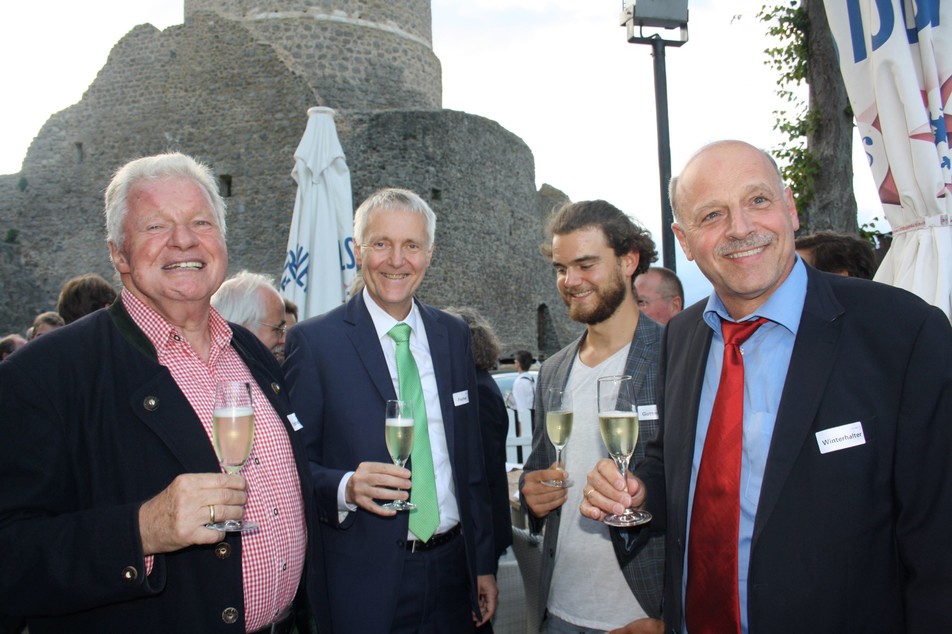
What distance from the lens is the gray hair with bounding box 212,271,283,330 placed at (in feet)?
13.2

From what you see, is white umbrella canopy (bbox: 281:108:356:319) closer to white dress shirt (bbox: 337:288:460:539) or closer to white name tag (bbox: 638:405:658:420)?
white dress shirt (bbox: 337:288:460:539)

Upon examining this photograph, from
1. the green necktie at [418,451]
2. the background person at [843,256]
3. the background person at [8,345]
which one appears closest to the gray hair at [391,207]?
the green necktie at [418,451]

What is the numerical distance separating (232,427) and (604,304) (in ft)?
5.40

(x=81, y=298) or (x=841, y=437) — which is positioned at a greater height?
(x=81, y=298)

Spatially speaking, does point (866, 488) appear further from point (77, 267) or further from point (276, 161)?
point (77, 267)

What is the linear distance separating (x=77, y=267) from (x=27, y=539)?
20.1 meters

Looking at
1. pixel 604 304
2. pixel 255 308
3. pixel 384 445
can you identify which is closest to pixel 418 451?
pixel 384 445

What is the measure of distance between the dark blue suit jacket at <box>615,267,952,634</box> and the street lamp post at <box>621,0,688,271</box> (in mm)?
2887

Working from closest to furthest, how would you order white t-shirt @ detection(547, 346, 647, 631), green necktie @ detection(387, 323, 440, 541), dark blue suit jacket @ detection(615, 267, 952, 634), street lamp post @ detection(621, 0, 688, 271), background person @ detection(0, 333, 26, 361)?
dark blue suit jacket @ detection(615, 267, 952, 634) → white t-shirt @ detection(547, 346, 647, 631) → green necktie @ detection(387, 323, 440, 541) → street lamp post @ detection(621, 0, 688, 271) → background person @ detection(0, 333, 26, 361)

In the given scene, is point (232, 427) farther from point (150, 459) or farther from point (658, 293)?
point (658, 293)

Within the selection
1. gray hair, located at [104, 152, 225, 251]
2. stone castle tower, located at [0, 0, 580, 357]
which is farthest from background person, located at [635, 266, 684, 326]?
stone castle tower, located at [0, 0, 580, 357]

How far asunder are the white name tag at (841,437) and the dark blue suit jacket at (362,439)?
4.82ft

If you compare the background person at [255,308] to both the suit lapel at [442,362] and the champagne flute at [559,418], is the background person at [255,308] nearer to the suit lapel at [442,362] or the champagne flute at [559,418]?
the suit lapel at [442,362]

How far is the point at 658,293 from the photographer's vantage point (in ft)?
15.9
